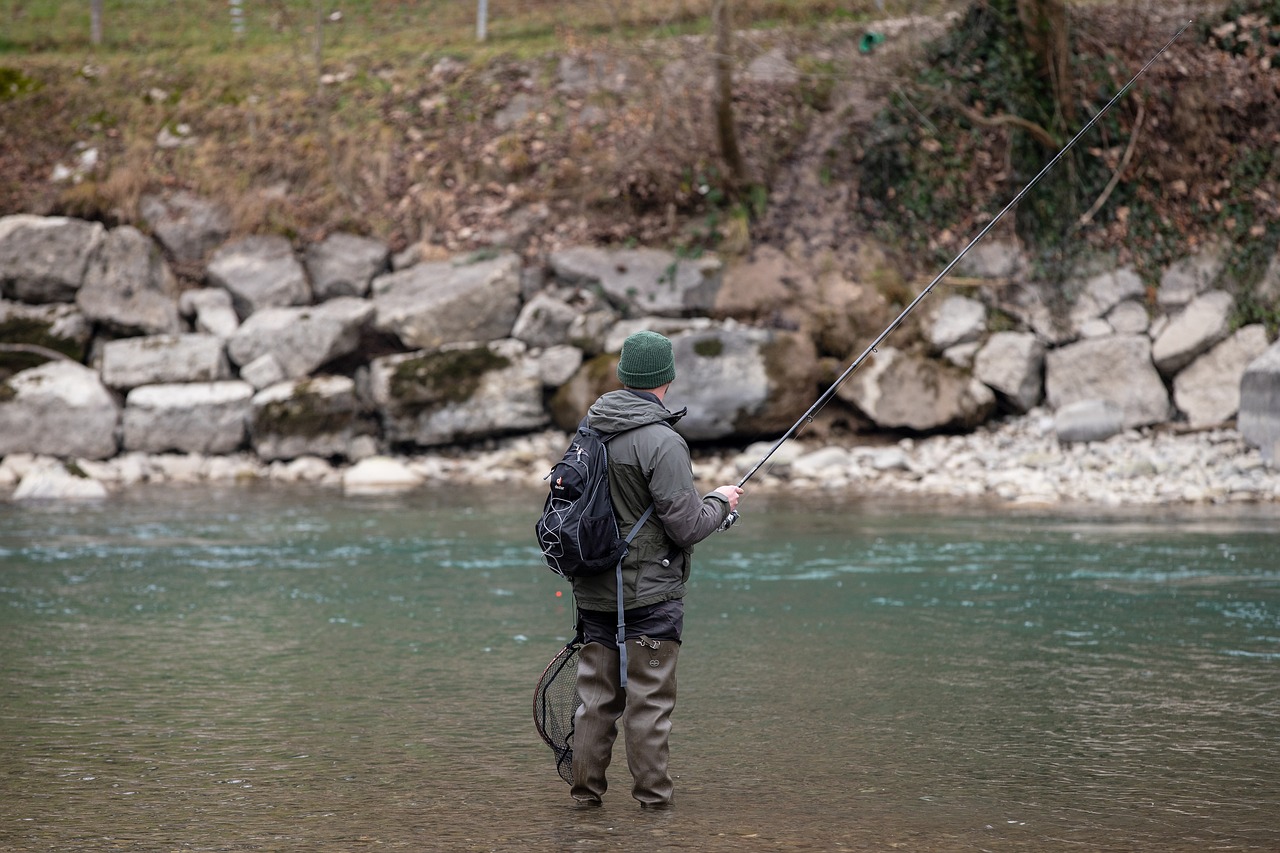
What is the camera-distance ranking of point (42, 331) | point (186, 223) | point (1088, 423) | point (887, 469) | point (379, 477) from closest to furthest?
1. point (887, 469)
2. point (1088, 423)
3. point (379, 477)
4. point (42, 331)
5. point (186, 223)

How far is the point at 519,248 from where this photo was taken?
20.1 meters

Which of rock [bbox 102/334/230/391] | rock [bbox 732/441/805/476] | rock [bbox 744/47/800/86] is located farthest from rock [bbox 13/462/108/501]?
rock [bbox 744/47/800/86]

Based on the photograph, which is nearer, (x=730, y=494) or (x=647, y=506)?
(x=647, y=506)

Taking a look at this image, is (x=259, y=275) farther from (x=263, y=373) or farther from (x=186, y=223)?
(x=263, y=373)

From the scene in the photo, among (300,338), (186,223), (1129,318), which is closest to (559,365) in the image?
(300,338)

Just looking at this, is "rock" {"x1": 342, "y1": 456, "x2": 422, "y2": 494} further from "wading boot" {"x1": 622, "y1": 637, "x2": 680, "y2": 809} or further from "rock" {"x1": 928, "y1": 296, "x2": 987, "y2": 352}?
"wading boot" {"x1": 622, "y1": 637, "x2": 680, "y2": 809}

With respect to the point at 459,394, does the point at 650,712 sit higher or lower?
higher

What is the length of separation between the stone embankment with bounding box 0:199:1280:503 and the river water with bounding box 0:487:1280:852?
5479 millimetres

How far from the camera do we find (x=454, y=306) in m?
18.8

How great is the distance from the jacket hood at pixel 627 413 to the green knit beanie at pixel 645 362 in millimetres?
53

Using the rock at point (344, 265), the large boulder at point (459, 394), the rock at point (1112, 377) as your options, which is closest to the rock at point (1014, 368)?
the rock at point (1112, 377)

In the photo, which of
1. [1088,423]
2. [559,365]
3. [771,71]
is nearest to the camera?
[1088,423]

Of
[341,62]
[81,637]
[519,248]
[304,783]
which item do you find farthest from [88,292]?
[304,783]

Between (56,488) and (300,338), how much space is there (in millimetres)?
4473
